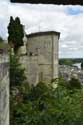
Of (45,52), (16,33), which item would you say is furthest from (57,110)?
(45,52)

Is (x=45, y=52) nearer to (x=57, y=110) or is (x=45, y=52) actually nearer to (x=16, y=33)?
(x=16, y=33)

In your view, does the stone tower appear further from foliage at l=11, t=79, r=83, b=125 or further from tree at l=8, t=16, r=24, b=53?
foliage at l=11, t=79, r=83, b=125

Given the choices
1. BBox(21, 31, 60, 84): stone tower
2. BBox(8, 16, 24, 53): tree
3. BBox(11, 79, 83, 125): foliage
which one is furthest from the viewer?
BBox(21, 31, 60, 84): stone tower

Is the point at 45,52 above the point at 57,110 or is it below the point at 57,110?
above

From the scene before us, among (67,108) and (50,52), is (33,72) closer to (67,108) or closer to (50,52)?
(50,52)

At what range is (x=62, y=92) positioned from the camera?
26.6ft

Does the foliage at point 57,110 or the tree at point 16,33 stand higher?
the tree at point 16,33

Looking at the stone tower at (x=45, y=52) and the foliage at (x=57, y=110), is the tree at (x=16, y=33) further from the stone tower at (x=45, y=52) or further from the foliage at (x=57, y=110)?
the foliage at (x=57, y=110)

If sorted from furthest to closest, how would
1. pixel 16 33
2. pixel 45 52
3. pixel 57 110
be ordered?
1. pixel 45 52
2. pixel 16 33
3. pixel 57 110

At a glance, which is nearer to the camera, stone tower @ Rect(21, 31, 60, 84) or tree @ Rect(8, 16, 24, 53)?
tree @ Rect(8, 16, 24, 53)

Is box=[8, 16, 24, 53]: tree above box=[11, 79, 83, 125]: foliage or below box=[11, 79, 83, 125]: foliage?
above

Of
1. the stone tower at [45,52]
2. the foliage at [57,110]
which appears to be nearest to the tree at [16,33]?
the stone tower at [45,52]

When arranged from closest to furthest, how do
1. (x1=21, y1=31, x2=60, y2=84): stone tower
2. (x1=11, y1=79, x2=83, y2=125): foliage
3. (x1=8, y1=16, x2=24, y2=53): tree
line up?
1. (x1=11, y1=79, x2=83, y2=125): foliage
2. (x1=8, y1=16, x2=24, y2=53): tree
3. (x1=21, y1=31, x2=60, y2=84): stone tower

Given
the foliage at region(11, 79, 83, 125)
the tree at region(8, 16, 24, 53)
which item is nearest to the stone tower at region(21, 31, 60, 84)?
the tree at region(8, 16, 24, 53)
